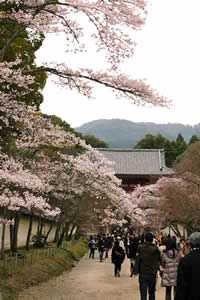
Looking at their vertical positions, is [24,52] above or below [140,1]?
above

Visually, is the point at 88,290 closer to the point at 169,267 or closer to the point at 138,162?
the point at 169,267

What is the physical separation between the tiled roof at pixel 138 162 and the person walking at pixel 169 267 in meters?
37.9

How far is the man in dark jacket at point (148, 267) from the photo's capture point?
6582 millimetres

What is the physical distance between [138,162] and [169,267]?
4162cm

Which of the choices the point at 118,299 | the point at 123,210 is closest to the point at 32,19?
the point at 118,299

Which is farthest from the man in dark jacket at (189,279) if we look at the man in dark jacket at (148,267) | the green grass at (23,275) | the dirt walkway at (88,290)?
the dirt walkway at (88,290)

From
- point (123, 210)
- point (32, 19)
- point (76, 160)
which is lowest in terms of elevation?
point (123, 210)

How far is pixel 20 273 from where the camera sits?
10547mm

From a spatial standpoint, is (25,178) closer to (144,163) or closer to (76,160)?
(76,160)

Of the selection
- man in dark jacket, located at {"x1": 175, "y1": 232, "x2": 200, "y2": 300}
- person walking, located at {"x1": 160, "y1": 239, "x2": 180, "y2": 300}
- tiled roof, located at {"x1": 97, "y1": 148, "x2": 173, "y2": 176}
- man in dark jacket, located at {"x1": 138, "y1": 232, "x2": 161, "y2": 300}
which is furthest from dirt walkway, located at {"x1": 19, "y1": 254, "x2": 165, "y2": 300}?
tiled roof, located at {"x1": 97, "y1": 148, "x2": 173, "y2": 176}

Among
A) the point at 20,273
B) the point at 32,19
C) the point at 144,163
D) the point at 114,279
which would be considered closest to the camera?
the point at 32,19

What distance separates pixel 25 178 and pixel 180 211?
16.2m

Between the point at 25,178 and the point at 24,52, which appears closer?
the point at 25,178

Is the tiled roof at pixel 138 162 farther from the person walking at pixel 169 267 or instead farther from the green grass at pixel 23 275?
the person walking at pixel 169 267
